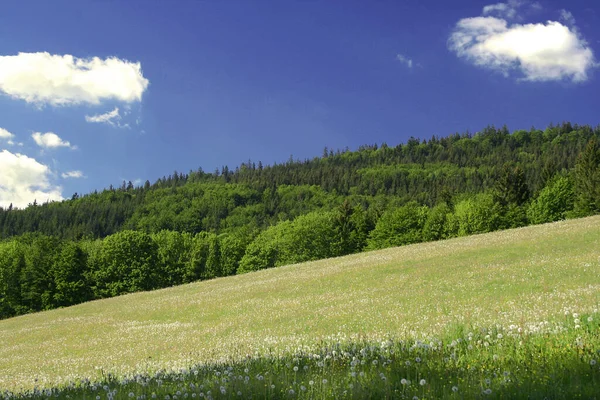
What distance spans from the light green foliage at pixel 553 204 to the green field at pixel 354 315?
5120 cm

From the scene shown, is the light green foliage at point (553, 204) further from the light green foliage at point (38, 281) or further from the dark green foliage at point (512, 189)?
the light green foliage at point (38, 281)

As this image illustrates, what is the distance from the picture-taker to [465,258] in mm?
35969

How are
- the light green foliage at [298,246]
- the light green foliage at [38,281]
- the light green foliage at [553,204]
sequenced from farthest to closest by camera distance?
1. the light green foliage at [298,246]
2. the light green foliage at [553,204]
3. the light green foliage at [38,281]

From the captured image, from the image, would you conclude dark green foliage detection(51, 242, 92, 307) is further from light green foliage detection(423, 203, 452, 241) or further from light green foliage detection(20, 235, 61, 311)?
light green foliage detection(423, 203, 452, 241)

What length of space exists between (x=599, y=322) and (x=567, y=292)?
9069 millimetres

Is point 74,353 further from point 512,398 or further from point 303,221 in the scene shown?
point 303,221

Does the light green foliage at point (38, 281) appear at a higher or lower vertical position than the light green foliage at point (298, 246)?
lower

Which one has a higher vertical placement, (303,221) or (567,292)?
(303,221)

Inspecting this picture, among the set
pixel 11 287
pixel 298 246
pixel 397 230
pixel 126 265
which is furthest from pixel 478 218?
pixel 11 287

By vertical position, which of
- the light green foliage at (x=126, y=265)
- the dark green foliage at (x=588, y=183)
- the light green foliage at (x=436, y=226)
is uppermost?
the dark green foliage at (x=588, y=183)

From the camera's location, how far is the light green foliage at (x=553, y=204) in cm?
8731

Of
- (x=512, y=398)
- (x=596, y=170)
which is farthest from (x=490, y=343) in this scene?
(x=596, y=170)

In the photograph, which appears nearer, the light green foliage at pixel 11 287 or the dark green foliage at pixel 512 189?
the light green foliage at pixel 11 287

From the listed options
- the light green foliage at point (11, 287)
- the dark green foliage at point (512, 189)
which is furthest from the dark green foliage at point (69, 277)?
the dark green foliage at point (512, 189)
